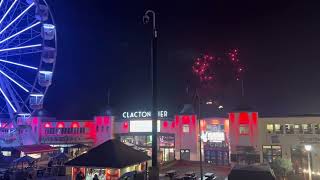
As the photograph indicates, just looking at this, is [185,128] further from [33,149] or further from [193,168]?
[33,149]

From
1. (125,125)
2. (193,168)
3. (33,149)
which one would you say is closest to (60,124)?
(125,125)

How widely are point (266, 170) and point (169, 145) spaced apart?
3458 cm

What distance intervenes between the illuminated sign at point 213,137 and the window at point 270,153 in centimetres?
664

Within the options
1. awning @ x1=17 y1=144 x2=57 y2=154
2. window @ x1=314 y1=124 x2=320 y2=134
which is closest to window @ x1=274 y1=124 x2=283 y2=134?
window @ x1=314 y1=124 x2=320 y2=134

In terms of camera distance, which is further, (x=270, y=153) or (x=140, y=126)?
(x=140, y=126)

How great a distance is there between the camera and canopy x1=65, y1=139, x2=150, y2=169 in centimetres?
1761

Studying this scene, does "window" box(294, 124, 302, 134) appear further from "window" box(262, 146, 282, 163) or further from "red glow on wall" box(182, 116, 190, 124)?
"red glow on wall" box(182, 116, 190, 124)

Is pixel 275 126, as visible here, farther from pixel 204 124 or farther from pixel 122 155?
pixel 122 155

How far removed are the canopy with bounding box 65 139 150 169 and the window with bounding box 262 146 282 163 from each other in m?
27.2

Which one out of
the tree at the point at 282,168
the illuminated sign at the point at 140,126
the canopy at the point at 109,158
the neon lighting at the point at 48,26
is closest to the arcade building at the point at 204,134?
the illuminated sign at the point at 140,126

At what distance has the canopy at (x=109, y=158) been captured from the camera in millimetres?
17609

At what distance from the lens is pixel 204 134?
47531 millimetres

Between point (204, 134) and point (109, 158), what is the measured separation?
31.3m

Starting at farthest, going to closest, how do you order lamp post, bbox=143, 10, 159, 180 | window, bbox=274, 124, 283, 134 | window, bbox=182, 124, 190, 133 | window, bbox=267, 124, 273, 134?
window, bbox=182, 124, 190, 133 < window, bbox=267, 124, 273, 134 < window, bbox=274, 124, 283, 134 < lamp post, bbox=143, 10, 159, 180
